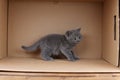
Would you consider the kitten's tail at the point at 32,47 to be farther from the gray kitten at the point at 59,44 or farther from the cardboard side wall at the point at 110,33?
the cardboard side wall at the point at 110,33

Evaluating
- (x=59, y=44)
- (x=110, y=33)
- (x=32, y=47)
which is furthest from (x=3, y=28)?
(x=110, y=33)

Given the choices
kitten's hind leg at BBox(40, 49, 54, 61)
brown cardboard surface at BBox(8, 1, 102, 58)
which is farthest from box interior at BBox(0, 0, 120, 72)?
kitten's hind leg at BBox(40, 49, 54, 61)

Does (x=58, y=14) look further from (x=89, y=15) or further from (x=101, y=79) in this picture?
(x=101, y=79)

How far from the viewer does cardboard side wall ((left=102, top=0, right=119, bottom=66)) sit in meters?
0.81

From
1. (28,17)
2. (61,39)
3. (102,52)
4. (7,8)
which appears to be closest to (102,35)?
(102,52)

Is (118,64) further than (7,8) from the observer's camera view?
No

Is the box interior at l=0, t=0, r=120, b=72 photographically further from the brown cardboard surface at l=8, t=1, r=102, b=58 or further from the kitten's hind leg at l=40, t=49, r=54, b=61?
the kitten's hind leg at l=40, t=49, r=54, b=61

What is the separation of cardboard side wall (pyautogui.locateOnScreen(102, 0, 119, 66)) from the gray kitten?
0.14 meters

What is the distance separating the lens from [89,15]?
3.59 feet

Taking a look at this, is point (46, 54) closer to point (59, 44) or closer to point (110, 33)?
point (59, 44)

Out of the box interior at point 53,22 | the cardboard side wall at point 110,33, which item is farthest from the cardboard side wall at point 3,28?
the cardboard side wall at point 110,33

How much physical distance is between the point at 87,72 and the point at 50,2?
1.76 ft

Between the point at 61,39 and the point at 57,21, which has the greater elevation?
the point at 57,21

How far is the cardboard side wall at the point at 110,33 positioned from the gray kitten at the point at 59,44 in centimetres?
14
